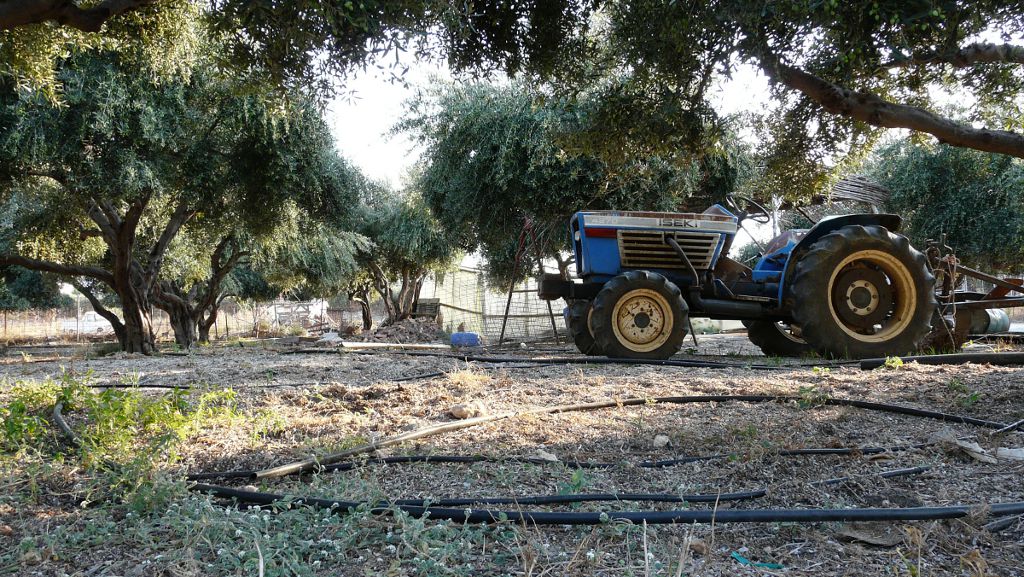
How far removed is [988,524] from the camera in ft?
6.25

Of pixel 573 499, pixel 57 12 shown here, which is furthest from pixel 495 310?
pixel 573 499

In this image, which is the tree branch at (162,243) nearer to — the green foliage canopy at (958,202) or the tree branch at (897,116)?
the tree branch at (897,116)

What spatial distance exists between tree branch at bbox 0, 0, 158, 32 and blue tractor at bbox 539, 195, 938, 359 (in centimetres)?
499

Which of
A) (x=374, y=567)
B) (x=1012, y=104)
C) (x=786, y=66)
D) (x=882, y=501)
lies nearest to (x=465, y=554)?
(x=374, y=567)

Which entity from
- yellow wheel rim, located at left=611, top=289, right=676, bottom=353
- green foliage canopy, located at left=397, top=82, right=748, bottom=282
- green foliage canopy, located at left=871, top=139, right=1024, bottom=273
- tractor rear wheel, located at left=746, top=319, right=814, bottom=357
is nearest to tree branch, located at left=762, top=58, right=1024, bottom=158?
yellow wheel rim, located at left=611, top=289, right=676, bottom=353

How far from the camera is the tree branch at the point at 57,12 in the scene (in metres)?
3.62

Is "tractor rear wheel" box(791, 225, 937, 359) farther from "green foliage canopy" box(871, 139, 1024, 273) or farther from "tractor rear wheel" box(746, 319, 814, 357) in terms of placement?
"green foliage canopy" box(871, 139, 1024, 273)

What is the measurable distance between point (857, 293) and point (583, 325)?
10.2 feet

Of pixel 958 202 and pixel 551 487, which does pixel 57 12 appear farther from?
pixel 958 202

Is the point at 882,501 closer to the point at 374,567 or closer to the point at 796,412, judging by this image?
the point at 796,412

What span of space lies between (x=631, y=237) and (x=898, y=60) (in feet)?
12.3

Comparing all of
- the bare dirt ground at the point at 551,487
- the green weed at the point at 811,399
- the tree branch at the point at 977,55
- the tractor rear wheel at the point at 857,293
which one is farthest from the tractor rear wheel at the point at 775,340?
the green weed at the point at 811,399

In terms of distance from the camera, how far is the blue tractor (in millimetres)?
6684

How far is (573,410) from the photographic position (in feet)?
12.3
